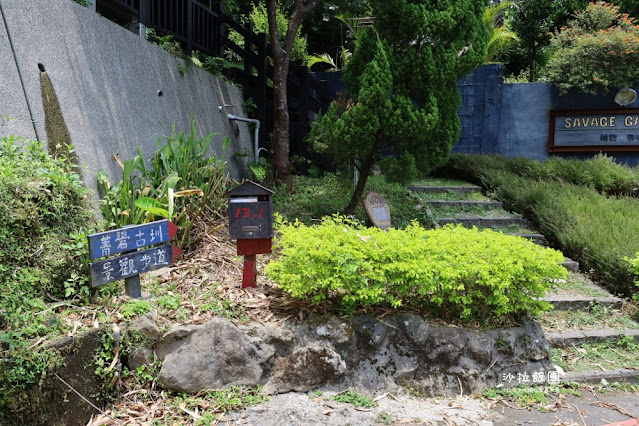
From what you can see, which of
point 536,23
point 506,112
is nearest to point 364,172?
point 506,112

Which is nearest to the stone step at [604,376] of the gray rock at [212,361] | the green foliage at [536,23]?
the gray rock at [212,361]

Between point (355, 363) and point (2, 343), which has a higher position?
point (2, 343)

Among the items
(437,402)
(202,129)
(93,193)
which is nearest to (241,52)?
(202,129)

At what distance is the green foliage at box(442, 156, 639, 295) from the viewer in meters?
5.54

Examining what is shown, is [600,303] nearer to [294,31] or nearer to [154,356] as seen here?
[154,356]

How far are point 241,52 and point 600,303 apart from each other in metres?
6.19

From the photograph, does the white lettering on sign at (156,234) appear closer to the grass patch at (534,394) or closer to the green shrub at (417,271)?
the green shrub at (417,271)

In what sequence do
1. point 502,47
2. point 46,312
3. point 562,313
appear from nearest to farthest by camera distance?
1. point 46,312
2. point 562,313
3. point 502,47

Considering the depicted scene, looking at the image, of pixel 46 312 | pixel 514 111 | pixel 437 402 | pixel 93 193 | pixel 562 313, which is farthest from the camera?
pixel 514 111

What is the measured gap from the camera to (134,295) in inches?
140

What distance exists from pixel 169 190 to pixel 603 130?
860 cm

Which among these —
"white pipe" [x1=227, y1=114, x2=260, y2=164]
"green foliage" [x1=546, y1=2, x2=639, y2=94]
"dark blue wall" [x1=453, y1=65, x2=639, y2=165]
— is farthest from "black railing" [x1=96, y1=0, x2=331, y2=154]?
"green foliage" [x1=546, y1=2, x2=639, y2=94]

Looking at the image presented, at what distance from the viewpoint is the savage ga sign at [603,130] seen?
31.8ft

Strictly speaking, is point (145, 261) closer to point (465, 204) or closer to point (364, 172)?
point (364, 172)
